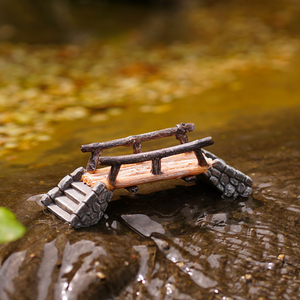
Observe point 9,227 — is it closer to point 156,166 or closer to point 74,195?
point 74,195

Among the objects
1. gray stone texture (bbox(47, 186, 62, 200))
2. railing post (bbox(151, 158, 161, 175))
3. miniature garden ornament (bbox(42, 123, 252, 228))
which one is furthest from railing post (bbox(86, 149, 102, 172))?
railing post (bbox(151, 158, 161, 175))

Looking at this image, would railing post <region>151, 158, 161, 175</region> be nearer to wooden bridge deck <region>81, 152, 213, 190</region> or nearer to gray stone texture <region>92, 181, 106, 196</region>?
wooden bridge deck <region>81, 152, 213, 190</region>

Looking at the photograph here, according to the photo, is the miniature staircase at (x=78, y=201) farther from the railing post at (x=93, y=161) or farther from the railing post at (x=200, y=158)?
the railing post at (x=200, y=158)

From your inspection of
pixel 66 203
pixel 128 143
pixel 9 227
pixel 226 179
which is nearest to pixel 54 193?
pixel 66 203

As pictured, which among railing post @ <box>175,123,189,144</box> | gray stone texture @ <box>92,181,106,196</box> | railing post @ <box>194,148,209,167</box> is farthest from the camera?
railing post @ <box>175,123,189,144</box>

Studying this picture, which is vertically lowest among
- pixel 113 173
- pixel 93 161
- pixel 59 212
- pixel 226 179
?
pixel 226 179

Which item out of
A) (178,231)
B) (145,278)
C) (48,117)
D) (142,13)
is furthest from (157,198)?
(142,13)

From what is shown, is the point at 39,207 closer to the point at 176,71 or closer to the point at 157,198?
the point at 157,198

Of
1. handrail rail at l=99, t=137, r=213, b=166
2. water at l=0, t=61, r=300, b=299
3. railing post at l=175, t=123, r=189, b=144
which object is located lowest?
water at l=0, t=61, r=300, b=299
